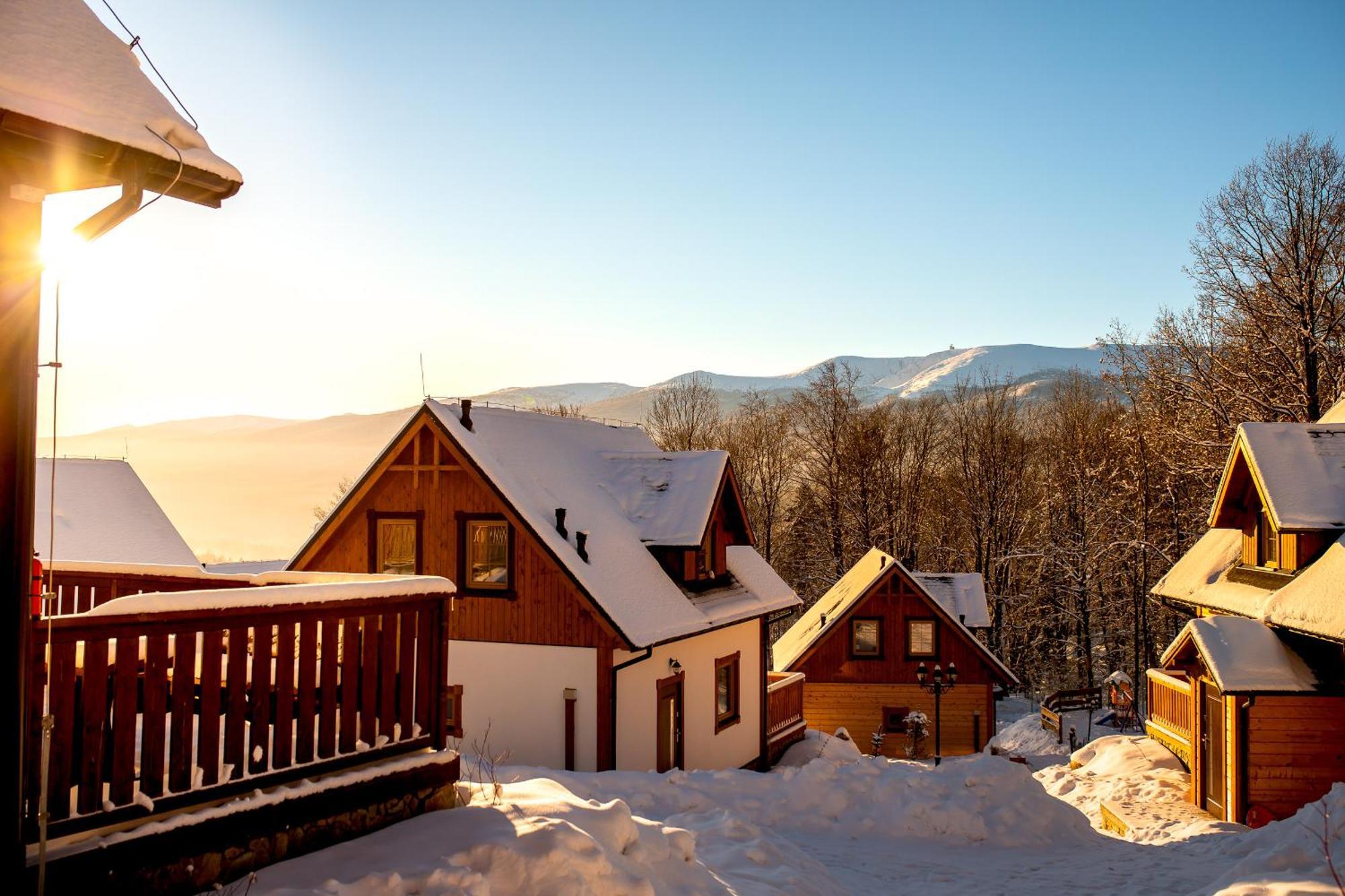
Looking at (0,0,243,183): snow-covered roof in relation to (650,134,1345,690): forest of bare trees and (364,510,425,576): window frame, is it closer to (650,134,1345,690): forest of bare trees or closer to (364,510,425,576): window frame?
(364,510,425,576): window frame

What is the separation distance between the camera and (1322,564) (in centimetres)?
1574

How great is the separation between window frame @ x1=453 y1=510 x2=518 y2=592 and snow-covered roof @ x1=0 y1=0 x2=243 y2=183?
1096 centimetres

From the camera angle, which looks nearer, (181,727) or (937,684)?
(181,727)

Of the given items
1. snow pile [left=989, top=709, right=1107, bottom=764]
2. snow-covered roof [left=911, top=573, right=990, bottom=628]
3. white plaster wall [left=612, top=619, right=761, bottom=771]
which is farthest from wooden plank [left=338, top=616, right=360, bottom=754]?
snow-covered roof [left=911, top=573, right=990, bottom=628]

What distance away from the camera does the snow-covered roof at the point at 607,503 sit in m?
15.3

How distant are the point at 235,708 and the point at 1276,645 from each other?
17323 millimetres

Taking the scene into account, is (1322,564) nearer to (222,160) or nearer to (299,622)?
(299,622)

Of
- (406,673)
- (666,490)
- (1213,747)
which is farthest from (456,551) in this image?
(1213,747)

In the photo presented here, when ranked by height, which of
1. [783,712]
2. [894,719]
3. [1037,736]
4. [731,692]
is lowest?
[1037,736]

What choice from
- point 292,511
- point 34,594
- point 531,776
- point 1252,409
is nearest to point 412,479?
point 531,776

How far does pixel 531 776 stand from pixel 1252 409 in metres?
24.7

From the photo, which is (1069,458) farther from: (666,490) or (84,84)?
(84,84)

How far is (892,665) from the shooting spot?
100 ft

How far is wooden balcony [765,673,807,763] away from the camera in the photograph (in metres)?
21.3
